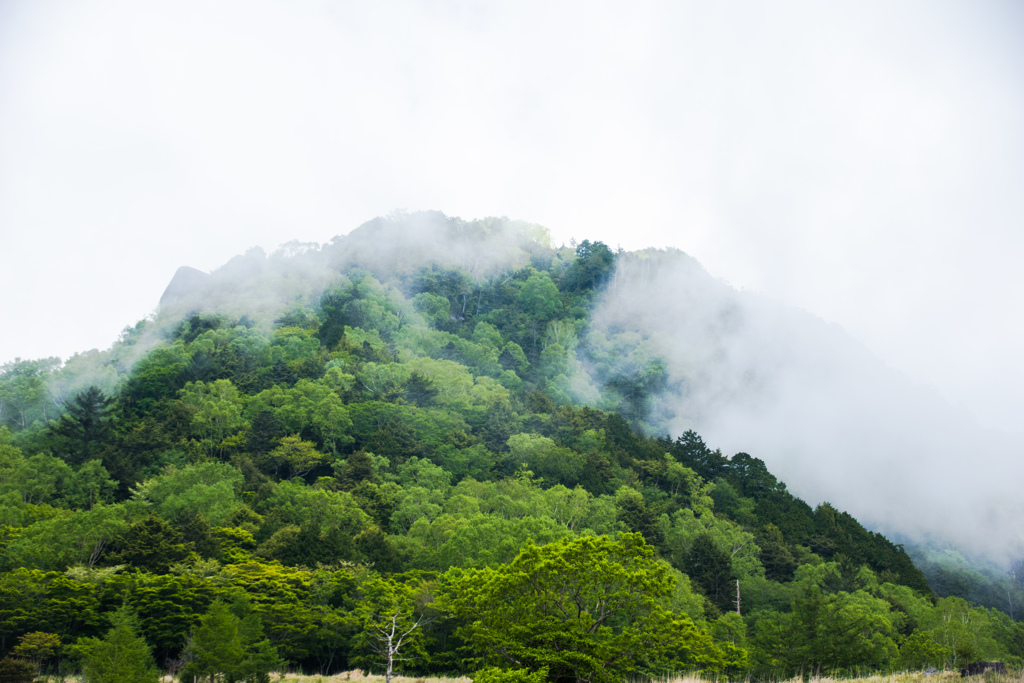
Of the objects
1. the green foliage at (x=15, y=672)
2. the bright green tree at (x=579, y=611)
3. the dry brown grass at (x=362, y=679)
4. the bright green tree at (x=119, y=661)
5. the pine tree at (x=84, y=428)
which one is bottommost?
the dry brown grass at (x=362, y=679)

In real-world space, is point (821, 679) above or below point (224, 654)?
below

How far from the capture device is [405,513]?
59062 millimetres

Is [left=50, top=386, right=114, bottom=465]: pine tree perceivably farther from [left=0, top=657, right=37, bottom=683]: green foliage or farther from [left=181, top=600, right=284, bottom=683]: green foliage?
[left=181, top=600, right=284, bottom=683]: green foliage

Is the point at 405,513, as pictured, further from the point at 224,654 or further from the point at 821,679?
the point at 821,679

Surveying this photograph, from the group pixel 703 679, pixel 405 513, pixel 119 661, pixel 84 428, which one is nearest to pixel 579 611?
pixel 703 679

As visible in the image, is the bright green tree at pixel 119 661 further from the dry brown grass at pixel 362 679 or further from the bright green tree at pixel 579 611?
the bright green tree at pixel 579 611

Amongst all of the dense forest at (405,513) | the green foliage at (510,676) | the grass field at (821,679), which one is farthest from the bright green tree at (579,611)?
the grass field at (821,679)

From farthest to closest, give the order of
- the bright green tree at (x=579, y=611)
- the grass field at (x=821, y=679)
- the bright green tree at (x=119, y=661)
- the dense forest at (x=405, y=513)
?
the dense forest at (x=405, y=513) → the bright green tree at (x=119, y=661) → the bright green tree at (x=579, y=611) → the grass field at (x=821, y=679)

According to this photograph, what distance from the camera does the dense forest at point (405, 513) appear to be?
3381 centimetres

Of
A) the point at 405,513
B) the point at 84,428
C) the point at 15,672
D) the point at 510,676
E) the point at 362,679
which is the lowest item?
the point at 362,679

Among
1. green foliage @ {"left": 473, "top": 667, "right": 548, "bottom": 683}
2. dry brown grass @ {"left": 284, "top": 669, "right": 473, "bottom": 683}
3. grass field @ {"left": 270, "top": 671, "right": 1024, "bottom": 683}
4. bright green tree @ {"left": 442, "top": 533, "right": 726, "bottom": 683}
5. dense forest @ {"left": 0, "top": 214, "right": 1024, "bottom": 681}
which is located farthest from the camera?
dry brown grass @ {"left": 284, "top": 669, "right": 473, "bottom": 683}

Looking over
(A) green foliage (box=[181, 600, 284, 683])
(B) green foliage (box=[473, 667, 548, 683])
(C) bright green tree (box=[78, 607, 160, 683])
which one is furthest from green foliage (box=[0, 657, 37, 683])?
(B) green foliage (box=[473, 667, 548, 683])

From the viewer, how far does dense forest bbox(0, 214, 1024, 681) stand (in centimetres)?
3381

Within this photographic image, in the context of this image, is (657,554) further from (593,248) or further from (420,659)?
(593,248)
